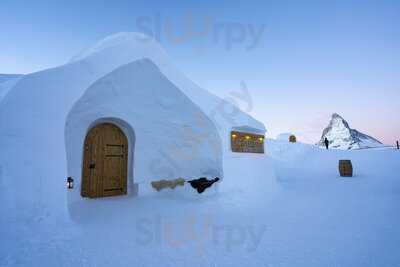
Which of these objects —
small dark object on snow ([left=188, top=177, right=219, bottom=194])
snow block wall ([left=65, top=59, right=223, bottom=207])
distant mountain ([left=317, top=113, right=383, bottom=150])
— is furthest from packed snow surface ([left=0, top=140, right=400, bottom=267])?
distant mountain ([left=317, top=113, right=383, bottom=150])

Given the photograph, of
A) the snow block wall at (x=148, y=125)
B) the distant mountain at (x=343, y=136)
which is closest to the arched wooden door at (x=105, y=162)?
the snow block wall at (x=148, y=125)

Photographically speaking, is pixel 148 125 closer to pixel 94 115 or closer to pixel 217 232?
pixel 94 115

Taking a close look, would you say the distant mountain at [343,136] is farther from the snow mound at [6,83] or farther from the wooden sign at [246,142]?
the snow mound at [6,83]

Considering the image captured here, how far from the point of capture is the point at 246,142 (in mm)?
7324

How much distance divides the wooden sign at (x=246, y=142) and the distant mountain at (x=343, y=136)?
1268 inches

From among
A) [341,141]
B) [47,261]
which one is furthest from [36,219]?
[341,141]

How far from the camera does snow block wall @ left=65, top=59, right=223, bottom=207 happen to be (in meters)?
5.55

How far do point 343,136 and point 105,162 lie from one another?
43.6m

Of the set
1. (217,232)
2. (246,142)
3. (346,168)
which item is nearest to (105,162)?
(217,232)

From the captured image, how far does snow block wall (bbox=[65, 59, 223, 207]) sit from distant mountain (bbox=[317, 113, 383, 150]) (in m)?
33.7

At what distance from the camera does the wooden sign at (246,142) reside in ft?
22.7

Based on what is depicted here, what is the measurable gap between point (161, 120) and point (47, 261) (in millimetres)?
4849

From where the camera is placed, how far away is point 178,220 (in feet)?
13.8

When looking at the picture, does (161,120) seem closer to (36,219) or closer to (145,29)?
(145,29)
